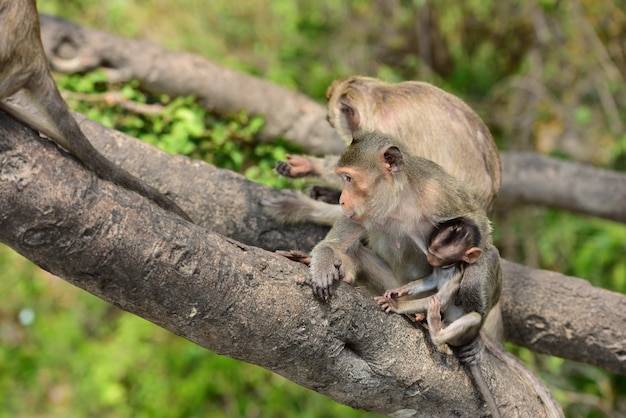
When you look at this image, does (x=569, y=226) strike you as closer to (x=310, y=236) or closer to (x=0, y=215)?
(x=310, y=236)

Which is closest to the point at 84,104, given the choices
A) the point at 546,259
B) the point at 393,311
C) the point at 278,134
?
the point at 278,134

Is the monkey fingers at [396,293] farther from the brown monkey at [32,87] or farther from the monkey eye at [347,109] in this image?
the monkey eye at [347,109]

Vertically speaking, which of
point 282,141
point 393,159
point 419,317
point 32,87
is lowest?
point 282,141

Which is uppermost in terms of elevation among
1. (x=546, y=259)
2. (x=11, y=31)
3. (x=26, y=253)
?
(x=11, y=31)

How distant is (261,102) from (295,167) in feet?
6.97

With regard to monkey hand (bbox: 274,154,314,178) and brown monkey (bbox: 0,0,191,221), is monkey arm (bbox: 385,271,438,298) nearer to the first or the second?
monkey hand (bbox: 274,154,314,178)

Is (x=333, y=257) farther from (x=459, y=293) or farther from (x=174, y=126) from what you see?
(x=174, y=126)

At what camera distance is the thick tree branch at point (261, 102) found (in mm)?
5719

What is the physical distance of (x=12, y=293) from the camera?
804cm

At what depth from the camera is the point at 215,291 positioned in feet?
8.18

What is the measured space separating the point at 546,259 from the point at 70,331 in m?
4.50

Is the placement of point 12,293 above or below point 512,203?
below

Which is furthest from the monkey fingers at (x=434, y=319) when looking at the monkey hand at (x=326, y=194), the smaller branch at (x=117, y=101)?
the smaller branch at (x=117, y=101)

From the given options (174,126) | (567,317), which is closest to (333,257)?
(567,317)
